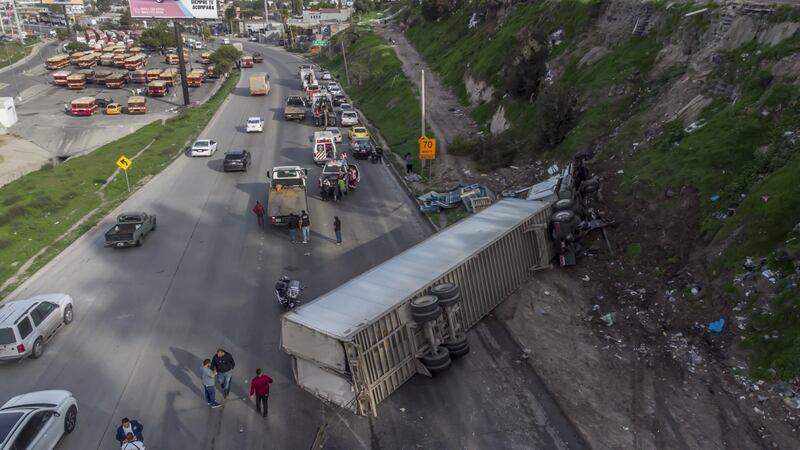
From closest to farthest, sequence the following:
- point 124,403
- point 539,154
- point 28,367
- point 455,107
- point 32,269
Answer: point 124,403 → point 28,367 → point 32,269 → point 539,154 → point 455,107

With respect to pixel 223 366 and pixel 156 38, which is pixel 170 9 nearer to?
pixel 223 366

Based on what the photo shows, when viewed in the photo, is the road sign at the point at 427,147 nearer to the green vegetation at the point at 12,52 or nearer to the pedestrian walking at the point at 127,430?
the pedestrian walking at the point at 127,430

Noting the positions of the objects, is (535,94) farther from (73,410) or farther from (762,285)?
(73,410)

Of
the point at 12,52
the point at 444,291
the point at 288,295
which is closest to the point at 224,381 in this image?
the point at 288,295

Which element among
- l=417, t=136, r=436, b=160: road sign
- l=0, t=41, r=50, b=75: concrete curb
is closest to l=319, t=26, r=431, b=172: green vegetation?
l=417, t=136, r=436, b=160: road sign

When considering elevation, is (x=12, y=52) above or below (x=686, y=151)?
below

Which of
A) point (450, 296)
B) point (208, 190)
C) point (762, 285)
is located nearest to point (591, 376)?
point (450, 296)

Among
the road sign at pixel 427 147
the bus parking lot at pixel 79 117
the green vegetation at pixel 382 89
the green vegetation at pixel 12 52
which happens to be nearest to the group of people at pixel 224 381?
the road sign at pixel 427 147
